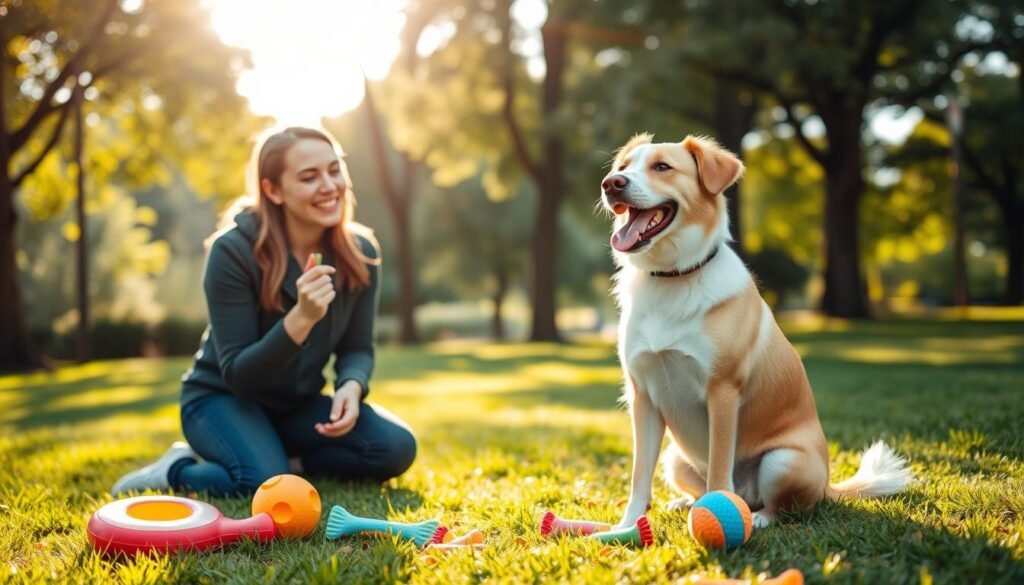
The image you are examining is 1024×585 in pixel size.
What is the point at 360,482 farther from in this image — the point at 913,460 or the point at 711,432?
the point at 913,460

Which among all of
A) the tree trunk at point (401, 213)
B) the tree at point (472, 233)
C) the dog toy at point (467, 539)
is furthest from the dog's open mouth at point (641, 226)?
the tree at point (472, 233)

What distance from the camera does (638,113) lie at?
619 inches

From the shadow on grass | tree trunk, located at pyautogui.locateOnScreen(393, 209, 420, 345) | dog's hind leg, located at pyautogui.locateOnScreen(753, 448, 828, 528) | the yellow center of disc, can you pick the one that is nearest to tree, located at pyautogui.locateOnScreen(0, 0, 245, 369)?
the shadow on grass

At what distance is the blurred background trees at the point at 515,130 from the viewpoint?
1495cm

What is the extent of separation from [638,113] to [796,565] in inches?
555

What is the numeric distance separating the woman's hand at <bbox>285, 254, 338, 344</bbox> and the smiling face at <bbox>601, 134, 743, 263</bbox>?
1298mm

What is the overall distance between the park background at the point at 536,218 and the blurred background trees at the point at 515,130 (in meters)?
0.09

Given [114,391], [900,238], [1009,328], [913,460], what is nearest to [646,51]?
[1009,328]

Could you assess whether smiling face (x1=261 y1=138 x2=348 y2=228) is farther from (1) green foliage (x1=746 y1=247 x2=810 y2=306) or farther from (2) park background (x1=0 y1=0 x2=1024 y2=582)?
(1) green foliage (x1=746 y1=247 x2=810 y2=306)

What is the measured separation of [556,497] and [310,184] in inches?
78.5

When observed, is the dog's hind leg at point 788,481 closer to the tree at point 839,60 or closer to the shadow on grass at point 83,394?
the shadow on grass at point 83,394

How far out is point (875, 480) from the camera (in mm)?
3256

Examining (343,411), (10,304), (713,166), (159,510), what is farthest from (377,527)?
(10,304)

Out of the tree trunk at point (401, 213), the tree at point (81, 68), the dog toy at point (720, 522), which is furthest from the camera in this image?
the tree trunk at point (401, 213)
